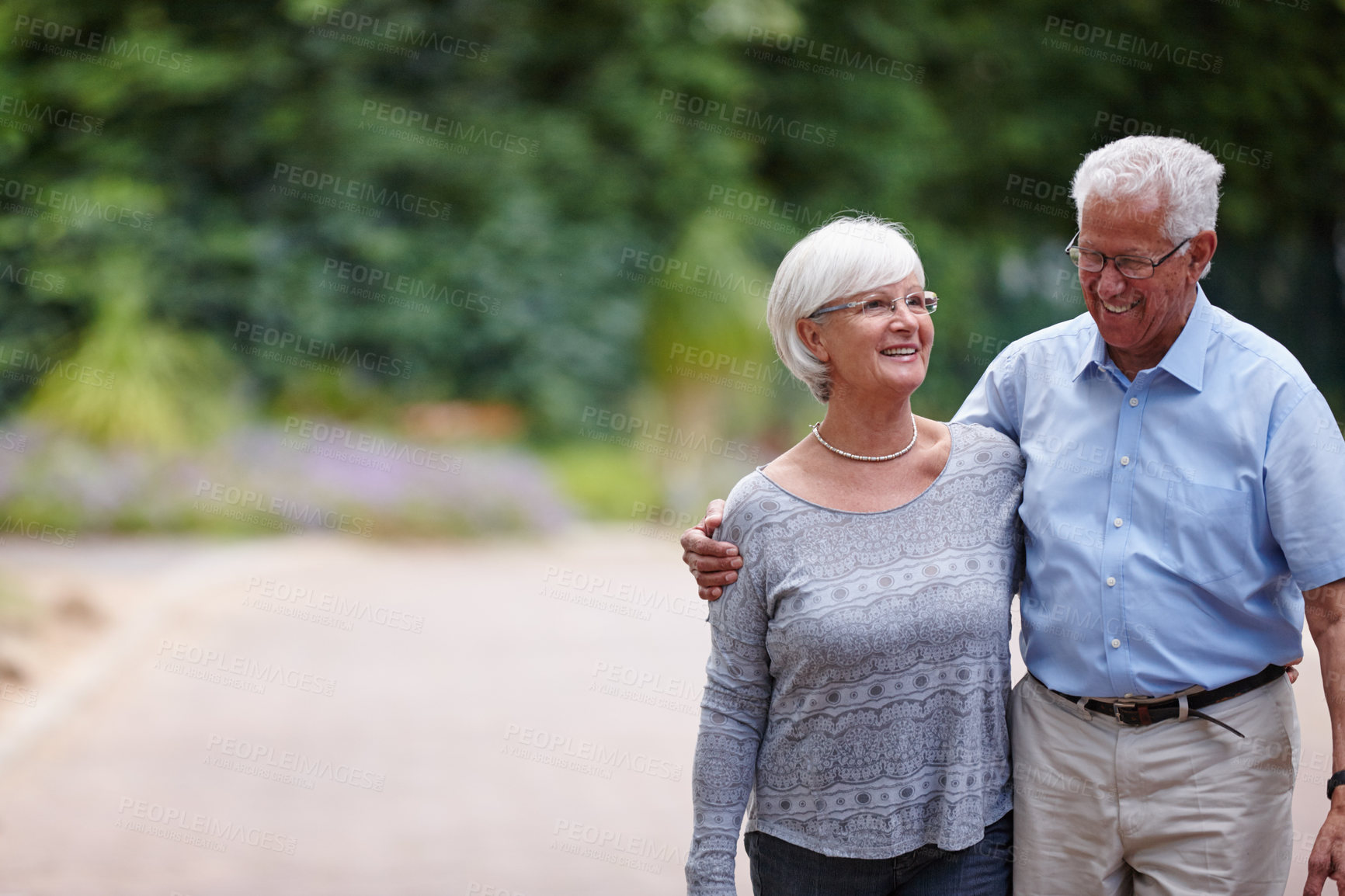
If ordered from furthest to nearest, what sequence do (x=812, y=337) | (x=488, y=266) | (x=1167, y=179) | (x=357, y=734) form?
(x=488, y=266)
(x=357, y=734)
(x=812, y=337)
(x=1167, y=179)

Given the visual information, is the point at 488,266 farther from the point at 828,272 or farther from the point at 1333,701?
the point at 1333,701

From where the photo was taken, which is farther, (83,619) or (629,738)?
(83,619)

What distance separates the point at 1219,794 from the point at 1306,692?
4399 mm

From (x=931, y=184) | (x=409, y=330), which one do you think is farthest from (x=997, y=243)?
(x=409, y=330)

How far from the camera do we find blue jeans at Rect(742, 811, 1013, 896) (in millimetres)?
2396

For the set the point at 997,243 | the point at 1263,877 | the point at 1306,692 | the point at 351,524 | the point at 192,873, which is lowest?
the point at 192,873

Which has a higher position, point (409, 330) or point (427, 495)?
point (409, 330)

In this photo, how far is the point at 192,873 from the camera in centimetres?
493

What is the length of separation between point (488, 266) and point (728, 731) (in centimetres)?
1317

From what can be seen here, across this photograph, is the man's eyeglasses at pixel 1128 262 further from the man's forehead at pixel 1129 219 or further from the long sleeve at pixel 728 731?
the long sleeve at pixel 728 731

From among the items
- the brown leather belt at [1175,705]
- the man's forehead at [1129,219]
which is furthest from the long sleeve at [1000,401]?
the brown leather belt at [1175,705]

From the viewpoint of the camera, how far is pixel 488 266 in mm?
15125

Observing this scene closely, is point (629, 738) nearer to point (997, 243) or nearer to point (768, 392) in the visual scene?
point (768, 392)

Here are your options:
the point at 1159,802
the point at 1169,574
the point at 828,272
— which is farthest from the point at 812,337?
the point at 1159,802
